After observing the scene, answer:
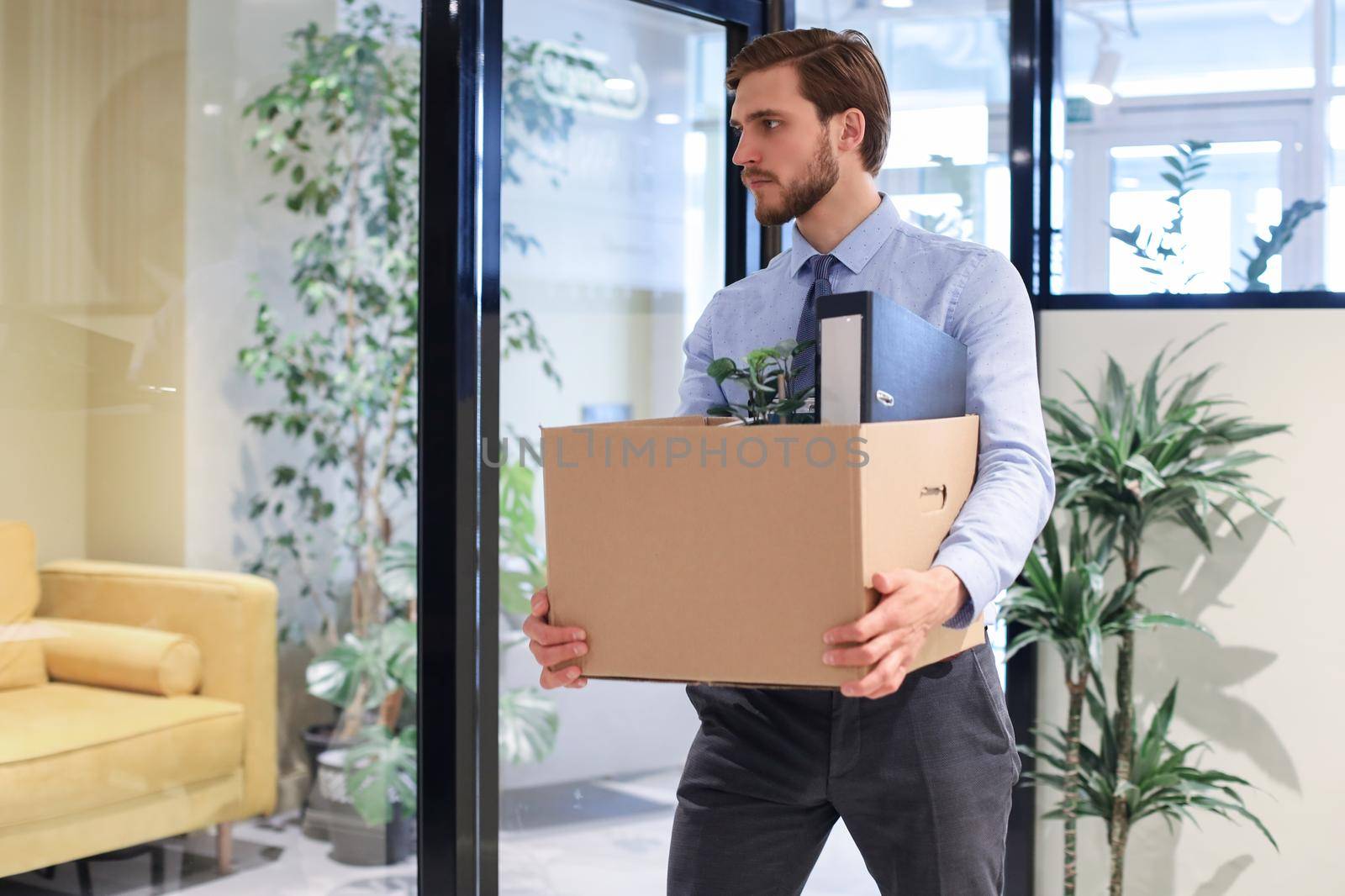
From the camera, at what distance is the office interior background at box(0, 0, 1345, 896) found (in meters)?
1.89

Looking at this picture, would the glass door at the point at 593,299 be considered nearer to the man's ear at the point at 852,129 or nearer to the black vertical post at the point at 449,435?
the black vertical post at the point at 449,435

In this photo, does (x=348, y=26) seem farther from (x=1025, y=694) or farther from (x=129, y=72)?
(x=1025, y=694)

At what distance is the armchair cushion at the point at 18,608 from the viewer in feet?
5.88

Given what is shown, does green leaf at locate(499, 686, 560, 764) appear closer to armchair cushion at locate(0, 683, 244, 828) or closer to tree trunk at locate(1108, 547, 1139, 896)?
armchair cushion at locate(0, 683, 244, 828)

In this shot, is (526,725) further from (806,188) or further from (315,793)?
(806,188)

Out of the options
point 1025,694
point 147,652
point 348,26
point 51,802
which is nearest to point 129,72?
point 348,26

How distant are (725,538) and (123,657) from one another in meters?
1.19

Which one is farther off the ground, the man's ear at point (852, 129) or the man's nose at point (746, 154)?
the man's ear at point (852, 129)

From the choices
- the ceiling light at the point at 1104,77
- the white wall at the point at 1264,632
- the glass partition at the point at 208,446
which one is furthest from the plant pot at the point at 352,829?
the ceiling light at the point at 1104,77

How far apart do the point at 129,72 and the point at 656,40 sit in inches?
43.0

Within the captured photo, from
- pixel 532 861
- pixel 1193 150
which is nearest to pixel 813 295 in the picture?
pixel 532 861

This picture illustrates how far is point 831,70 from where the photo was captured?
1.58 meters

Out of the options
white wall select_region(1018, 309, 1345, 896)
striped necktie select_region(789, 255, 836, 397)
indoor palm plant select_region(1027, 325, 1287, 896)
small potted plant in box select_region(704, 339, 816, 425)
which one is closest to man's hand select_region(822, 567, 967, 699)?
small potted plant in box select_region(704, 339, 816, 425)

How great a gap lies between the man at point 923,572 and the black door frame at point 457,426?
2.23ft
